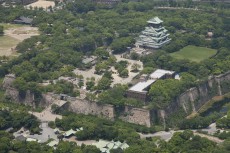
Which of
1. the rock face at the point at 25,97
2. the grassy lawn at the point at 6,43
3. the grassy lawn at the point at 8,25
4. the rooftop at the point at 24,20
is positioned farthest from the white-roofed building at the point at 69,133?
the rooftop at the point at 24,20

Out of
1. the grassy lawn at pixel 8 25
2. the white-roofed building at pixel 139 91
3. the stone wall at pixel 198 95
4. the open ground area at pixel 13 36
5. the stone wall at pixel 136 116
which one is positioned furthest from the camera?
the grassy lawn at pixel 8 25

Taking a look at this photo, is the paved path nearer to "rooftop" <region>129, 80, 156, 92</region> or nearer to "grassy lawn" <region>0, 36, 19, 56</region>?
"rooftop" <region>129, 80, 156, 92</region>

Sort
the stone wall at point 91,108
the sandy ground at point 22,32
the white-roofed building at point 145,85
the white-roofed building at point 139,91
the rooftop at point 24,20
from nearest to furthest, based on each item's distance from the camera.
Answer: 1. the stone wall at point 91,108
2. the white-roofed building at point 139,91
3. the white-roofed building at point 145,85
4. the sandy ground at point 22,32
5. the rooftop at point 24,20

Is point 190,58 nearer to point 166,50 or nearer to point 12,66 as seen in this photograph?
point 166,50

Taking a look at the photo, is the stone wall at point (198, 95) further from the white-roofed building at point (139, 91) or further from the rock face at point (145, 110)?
the white-roofed building at point (139, 91)

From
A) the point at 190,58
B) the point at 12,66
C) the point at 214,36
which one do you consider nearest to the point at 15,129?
the point at 12,66

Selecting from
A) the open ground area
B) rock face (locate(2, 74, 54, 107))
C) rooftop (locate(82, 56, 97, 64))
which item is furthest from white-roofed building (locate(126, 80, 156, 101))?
the open ground area

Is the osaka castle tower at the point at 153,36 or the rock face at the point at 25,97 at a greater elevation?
the osaka castle tower at the point at 153,36
